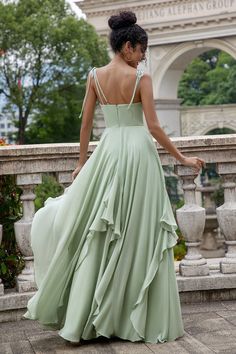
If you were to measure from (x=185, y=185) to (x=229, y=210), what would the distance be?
32 cm

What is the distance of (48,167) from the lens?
6125 millimetres

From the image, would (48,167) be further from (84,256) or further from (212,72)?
(212,72)

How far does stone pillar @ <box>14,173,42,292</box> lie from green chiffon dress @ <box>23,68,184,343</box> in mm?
692

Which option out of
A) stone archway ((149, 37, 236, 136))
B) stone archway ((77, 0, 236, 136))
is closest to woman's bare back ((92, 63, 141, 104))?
stone archway ((77, 0, 236, 136))

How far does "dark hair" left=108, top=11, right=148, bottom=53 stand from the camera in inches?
207

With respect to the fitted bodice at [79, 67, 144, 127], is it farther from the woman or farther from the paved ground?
the paved ground

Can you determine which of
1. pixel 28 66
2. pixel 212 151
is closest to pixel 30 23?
pixel 28 66

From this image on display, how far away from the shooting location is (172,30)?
3781 cm

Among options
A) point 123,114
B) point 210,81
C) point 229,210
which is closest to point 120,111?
point 123,114

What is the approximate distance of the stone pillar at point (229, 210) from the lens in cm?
620

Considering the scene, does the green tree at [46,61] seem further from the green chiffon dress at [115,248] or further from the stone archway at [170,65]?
the green chiffon dress at [115,248]

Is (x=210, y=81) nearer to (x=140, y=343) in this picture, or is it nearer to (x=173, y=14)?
(x=173, y=14)

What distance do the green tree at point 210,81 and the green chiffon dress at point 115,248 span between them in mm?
42825

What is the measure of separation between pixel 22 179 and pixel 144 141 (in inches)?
41.6
